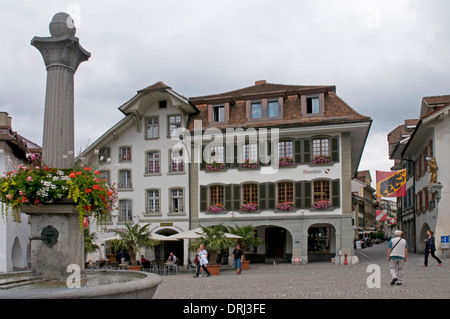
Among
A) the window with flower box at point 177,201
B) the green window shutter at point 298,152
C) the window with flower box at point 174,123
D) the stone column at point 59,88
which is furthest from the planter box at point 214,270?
the stone column at point 59,88

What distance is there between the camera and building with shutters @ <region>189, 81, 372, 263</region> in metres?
32.8

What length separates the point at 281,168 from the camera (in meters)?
33.9

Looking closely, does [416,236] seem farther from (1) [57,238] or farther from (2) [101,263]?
(1) [57,238]

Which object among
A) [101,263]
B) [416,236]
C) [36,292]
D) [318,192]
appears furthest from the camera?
[416,236]

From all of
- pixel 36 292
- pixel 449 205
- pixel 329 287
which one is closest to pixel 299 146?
pixel 449 205

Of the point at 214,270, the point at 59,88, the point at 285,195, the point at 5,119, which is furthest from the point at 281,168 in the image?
the point at 59,88

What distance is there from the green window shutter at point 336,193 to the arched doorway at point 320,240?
252cm

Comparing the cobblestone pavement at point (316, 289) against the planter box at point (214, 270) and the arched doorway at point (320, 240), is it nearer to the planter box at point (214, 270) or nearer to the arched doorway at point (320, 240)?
the planter box at point (214, 270)

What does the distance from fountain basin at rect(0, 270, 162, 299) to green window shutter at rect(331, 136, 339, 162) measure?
23.0 metres

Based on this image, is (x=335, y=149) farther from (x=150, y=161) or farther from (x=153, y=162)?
(x=150, y=161)

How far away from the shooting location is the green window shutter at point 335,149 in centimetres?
3278

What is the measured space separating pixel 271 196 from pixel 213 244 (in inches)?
319

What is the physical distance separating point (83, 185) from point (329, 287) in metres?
10.4

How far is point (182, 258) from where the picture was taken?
37.1 meters
